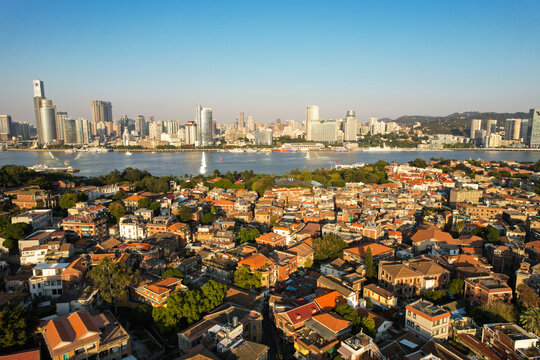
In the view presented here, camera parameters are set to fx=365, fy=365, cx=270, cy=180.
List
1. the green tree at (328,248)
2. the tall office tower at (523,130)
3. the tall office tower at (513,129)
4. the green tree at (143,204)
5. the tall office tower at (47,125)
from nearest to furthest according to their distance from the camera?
the green tree at (328,248)
the green tree at (143,204)
the tall office tower at (513,129)
the tall office tower at (523,130)
the tall office tower at (47,125)

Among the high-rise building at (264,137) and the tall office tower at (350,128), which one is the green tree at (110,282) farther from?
the tall office tower at (350,128)

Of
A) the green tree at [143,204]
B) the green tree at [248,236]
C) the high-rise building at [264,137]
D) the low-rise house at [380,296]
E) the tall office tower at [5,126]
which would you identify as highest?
the tall office tower at [5,126]

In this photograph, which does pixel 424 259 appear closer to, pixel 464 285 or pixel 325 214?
pixel 464 285

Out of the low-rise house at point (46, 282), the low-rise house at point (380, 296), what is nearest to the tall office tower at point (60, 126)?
the low-rise house at point (46, 282)

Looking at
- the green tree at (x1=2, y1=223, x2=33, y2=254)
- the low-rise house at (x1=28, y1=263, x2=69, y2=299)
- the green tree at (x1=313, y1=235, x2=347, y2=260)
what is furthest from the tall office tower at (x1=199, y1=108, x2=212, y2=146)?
the low-rise house at (x1=28, y1=263, x2=69, y2=299)

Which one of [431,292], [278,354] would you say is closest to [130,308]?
[278,354]

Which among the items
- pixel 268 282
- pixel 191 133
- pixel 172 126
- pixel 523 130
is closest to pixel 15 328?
pixel 268 282
